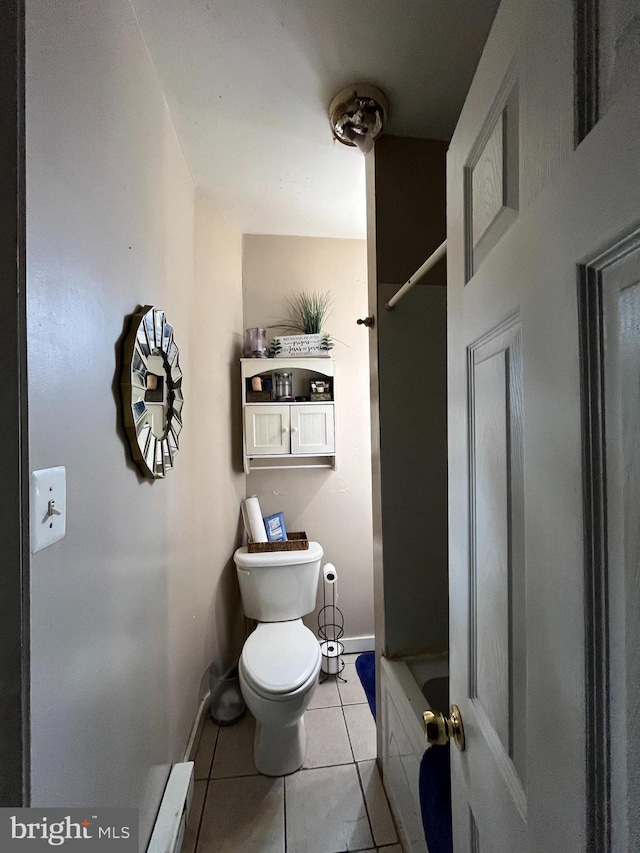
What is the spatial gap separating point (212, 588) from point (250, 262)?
1775 millimetres

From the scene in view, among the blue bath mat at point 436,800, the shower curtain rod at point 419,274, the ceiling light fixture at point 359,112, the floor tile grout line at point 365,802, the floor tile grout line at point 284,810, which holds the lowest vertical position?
the floor tile grout line at point 284,810

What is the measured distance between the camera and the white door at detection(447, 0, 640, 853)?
31 cm

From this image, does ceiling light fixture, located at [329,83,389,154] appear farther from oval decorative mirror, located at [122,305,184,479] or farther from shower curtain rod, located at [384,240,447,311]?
oval decorative mirror, located at [122,305,184,479]

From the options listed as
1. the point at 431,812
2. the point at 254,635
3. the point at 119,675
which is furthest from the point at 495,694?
the point at 254,635

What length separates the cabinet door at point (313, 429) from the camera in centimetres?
204

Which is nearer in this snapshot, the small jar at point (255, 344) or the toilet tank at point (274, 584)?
the toilet tank at point (274, 584)

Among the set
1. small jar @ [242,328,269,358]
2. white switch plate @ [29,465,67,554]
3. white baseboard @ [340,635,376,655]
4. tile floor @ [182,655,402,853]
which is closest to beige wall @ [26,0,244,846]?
white switch plate @ [29,465,67,554]

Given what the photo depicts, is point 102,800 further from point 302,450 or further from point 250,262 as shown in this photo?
point 250,262

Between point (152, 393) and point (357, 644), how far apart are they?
191 centimetres

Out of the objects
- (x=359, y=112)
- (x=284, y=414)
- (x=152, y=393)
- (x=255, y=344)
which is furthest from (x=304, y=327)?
(x=152, y=393)

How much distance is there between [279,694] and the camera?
4.33 ft

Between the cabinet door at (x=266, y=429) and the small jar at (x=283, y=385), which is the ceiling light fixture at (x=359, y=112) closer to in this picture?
the small jar at (x=283, y=385)

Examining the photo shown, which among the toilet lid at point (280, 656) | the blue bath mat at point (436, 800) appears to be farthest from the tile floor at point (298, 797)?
the blue bath mat at point (436, 800)

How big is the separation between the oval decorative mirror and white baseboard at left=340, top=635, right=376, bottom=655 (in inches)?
63.5
